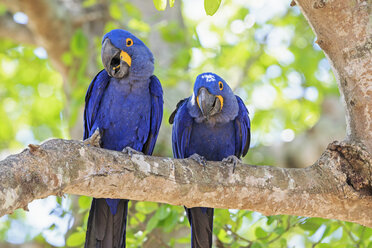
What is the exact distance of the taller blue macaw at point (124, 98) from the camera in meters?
4.19

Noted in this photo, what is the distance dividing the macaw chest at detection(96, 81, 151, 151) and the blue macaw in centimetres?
36

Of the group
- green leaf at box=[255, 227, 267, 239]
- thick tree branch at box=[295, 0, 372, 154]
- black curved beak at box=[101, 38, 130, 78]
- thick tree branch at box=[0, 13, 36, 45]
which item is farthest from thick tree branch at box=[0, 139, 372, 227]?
thick tree branch at box=[0, 13, 36, 45]

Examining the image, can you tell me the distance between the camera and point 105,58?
4094 mm

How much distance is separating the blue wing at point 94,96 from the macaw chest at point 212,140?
Result: 0.95 m

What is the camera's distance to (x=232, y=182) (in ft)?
9.87

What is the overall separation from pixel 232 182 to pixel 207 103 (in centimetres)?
120

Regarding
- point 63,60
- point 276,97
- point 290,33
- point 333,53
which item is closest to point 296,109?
point 276,97

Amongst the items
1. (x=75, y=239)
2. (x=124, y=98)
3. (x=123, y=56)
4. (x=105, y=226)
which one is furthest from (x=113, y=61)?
(x=75, y=239)

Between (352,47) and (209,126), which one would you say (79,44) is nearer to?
(209,126)

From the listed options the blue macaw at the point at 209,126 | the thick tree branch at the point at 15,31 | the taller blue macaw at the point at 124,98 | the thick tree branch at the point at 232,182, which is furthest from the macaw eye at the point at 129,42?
the thick tree branch at the point at 15,31

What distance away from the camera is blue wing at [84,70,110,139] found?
435 cm

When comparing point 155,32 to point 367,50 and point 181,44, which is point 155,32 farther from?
point 367,50

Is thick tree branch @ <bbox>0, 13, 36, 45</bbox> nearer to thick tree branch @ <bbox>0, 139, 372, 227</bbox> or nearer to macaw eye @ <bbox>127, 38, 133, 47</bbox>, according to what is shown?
macaw eye @ <bbox>127, 38, 133, 47</bbox>

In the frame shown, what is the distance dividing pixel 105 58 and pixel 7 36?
4.08m
